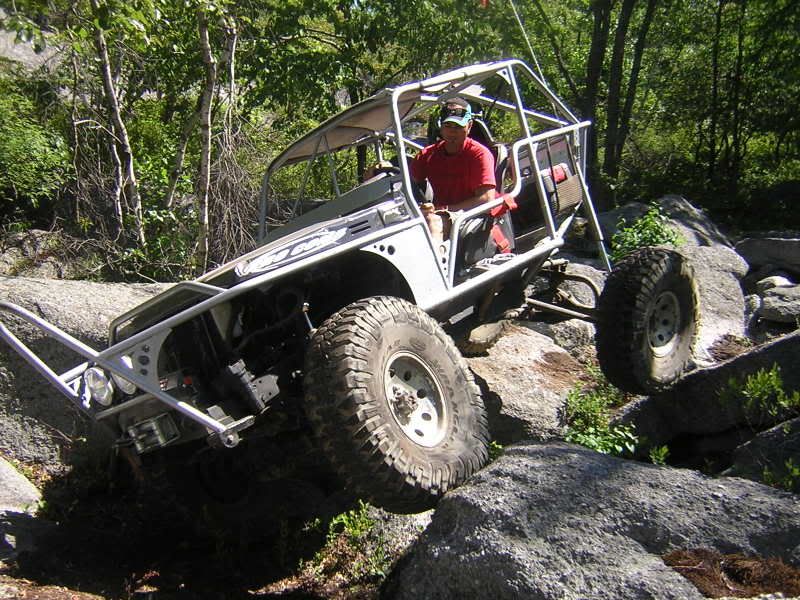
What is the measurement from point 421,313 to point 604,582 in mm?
1633

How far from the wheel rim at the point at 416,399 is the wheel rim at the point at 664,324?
2317 mm

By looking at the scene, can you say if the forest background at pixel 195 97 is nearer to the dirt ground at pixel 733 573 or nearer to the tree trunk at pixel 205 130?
the tree trunk at pixel 205 130

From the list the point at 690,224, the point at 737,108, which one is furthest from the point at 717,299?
the point at 737,108

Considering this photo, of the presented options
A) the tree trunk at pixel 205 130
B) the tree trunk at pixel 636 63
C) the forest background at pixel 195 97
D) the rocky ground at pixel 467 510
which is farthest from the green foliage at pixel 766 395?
the tree trunk at pixel 636 63

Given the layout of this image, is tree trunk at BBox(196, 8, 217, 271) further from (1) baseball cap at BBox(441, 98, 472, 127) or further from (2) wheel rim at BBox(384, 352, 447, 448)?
(2) wheel rim at BBox(384, 352, 447, 448)

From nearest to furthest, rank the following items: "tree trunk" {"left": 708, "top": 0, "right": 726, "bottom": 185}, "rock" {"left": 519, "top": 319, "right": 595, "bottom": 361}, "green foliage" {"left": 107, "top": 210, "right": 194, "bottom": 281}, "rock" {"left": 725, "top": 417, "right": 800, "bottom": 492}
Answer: "rock" {"left": 725, "top": 417, "right": 800, "bottom": 492}, "rock" {"left": 519, "top": 319, "right": 595, "bottom": 361}, "green foliage" {"left": 107, "top": 210, "right": 194, "bottom": 281}, "tree trunk" {"left": 708, "top": 0, "right": 726, "bottom": 185}

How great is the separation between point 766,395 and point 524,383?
1.66 meters

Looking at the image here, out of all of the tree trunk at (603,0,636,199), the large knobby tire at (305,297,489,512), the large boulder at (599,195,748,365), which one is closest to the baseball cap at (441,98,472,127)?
the large knobby tire at (305,297,489,512)

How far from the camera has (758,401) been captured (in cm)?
454

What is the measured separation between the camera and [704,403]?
5441 mm

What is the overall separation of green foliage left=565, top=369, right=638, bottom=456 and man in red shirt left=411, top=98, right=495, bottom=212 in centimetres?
161

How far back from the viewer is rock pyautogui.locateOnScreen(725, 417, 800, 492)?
12.6 ft

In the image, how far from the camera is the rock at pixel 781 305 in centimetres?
751

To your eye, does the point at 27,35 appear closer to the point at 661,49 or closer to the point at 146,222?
the point at 146,222
